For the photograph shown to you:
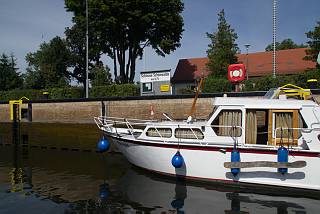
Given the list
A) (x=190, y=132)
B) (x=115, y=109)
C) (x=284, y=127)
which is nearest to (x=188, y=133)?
(x=190, y=132)

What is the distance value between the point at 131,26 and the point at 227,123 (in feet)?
88.5

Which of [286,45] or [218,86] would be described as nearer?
[218,86]

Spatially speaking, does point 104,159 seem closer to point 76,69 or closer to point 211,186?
point 211,186

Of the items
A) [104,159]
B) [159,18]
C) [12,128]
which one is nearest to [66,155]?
[104,159]

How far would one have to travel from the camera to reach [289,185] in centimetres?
1005

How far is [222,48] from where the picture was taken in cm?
3581

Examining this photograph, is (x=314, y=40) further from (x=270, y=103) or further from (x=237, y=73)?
(x=270, y=103)

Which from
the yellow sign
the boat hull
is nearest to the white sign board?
the yellow sign

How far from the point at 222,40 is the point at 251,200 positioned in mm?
27863

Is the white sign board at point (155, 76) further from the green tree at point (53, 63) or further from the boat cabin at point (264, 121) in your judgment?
the green tree at point (53, 63)

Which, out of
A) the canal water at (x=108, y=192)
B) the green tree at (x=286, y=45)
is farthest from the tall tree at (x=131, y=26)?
the green tree at (x=286, y=45)

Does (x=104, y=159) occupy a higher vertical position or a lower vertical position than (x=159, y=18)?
lower

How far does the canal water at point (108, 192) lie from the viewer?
9.28 m

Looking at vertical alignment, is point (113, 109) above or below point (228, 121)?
above
